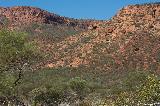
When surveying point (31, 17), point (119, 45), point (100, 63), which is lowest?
point (100, 63)

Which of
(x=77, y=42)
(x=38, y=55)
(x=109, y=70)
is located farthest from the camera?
(x=77, y=42)

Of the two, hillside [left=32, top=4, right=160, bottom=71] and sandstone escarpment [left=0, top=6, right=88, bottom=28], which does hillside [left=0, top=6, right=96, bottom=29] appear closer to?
sandstone escarpment [left=0, top=6, right=88, bottom=28]

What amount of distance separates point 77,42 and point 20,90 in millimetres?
27646

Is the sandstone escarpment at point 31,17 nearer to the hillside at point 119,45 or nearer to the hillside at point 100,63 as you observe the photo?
the hillside at point 100,63

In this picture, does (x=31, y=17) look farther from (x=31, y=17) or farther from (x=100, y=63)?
(x=100, y=63)

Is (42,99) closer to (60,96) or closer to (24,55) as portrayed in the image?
(60,96)

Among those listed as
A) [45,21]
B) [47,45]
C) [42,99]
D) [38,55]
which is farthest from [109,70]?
[45,21]

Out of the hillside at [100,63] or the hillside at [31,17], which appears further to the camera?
the hillside at [31,17]

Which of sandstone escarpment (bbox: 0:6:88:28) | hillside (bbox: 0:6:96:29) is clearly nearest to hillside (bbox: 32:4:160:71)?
hillside (bbox: 0:6:96:29)

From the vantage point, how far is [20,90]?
82562mm

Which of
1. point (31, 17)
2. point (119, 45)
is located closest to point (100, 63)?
point (119, 45)

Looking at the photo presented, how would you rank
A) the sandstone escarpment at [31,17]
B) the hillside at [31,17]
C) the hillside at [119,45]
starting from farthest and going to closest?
1. the sandstone escarpment at [31,17]
2. the hillside at [31,17]
3. the hillside at [119,45]

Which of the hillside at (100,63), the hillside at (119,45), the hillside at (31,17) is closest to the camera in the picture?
the hillside at (100,63)

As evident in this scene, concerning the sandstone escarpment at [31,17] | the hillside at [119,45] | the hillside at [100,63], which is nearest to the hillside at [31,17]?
the sandstone escarpment at [31,17]
